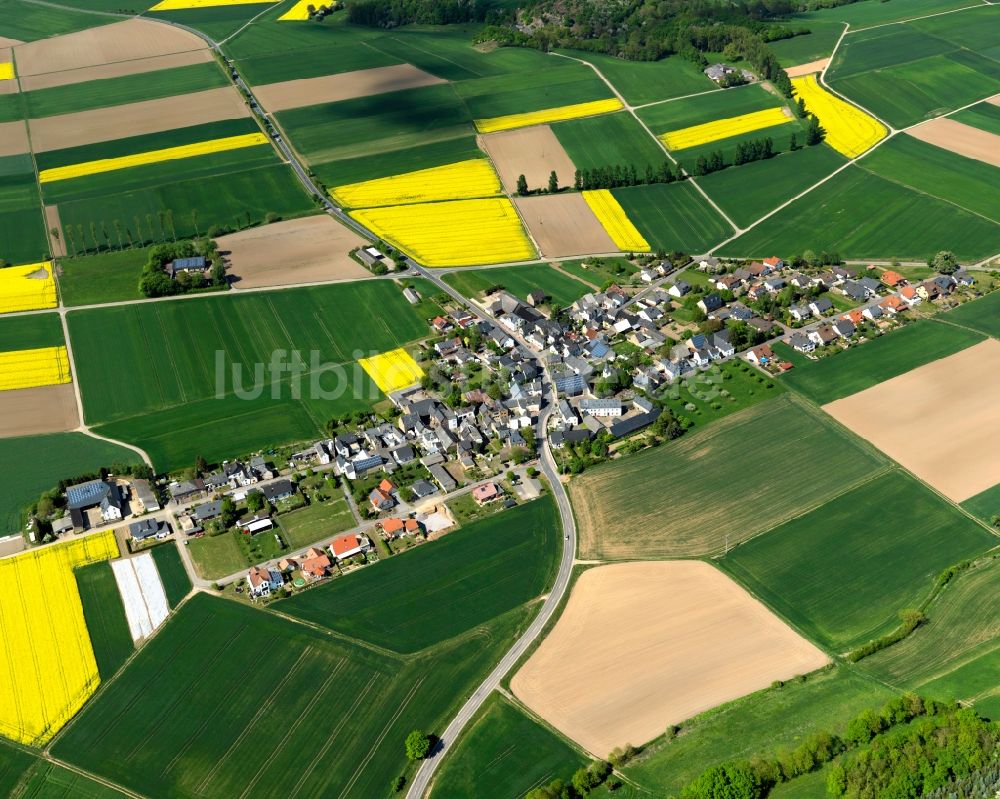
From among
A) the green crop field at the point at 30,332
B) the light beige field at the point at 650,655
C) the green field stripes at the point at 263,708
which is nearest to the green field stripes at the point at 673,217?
the light beige field at the point at 650,655

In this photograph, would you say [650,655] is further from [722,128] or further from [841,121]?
[841,121]

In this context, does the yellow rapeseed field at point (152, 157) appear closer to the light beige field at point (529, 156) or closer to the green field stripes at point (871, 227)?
the light beige field at point (529, 156)

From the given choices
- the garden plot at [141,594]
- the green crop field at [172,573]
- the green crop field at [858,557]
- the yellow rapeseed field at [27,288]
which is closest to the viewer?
the green crop field at [858,557]

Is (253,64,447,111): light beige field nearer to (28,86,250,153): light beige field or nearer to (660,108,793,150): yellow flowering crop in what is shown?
(28,86,250,153): light beige field

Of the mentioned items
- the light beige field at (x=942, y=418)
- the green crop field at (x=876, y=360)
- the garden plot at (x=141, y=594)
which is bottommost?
the garden plot at (x=141, y=594)

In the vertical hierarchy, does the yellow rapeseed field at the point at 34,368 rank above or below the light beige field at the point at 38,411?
above

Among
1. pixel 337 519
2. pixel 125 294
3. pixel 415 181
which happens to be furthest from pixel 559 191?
pixel 337 519
